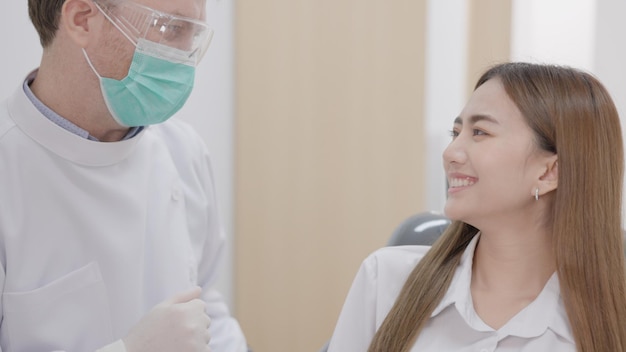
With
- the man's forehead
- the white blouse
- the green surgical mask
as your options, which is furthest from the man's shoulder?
the white blouse

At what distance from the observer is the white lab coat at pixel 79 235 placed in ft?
4.57

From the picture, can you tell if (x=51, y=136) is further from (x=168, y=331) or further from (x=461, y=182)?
Answer: (x=461, y=182)

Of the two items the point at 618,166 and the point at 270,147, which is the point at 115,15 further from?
the point at 270,147

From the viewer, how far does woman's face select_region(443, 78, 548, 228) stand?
1629mm

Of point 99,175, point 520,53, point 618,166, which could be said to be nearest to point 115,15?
point 99,175

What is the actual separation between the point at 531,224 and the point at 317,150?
1.53 meters

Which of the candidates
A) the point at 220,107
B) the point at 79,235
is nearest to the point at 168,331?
the point at 79,235

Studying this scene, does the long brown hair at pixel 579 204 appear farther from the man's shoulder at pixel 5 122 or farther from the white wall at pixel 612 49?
the white wall at pixel 612 49

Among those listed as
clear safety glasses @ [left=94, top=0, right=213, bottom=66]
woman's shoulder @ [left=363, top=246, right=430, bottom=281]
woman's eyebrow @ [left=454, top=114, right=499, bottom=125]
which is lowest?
woman's shoulder @ [left=363, top=246, right=430, bottom=281]

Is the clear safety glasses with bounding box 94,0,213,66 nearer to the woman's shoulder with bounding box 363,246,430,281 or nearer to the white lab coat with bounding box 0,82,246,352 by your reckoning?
the white lab coat with bounding box 0,82,246,352

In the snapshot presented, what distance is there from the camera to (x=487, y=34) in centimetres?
296

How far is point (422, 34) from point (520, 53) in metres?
0.37

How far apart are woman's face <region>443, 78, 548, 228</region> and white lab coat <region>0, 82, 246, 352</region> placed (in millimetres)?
587

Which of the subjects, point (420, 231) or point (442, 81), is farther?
point (442, 81)
